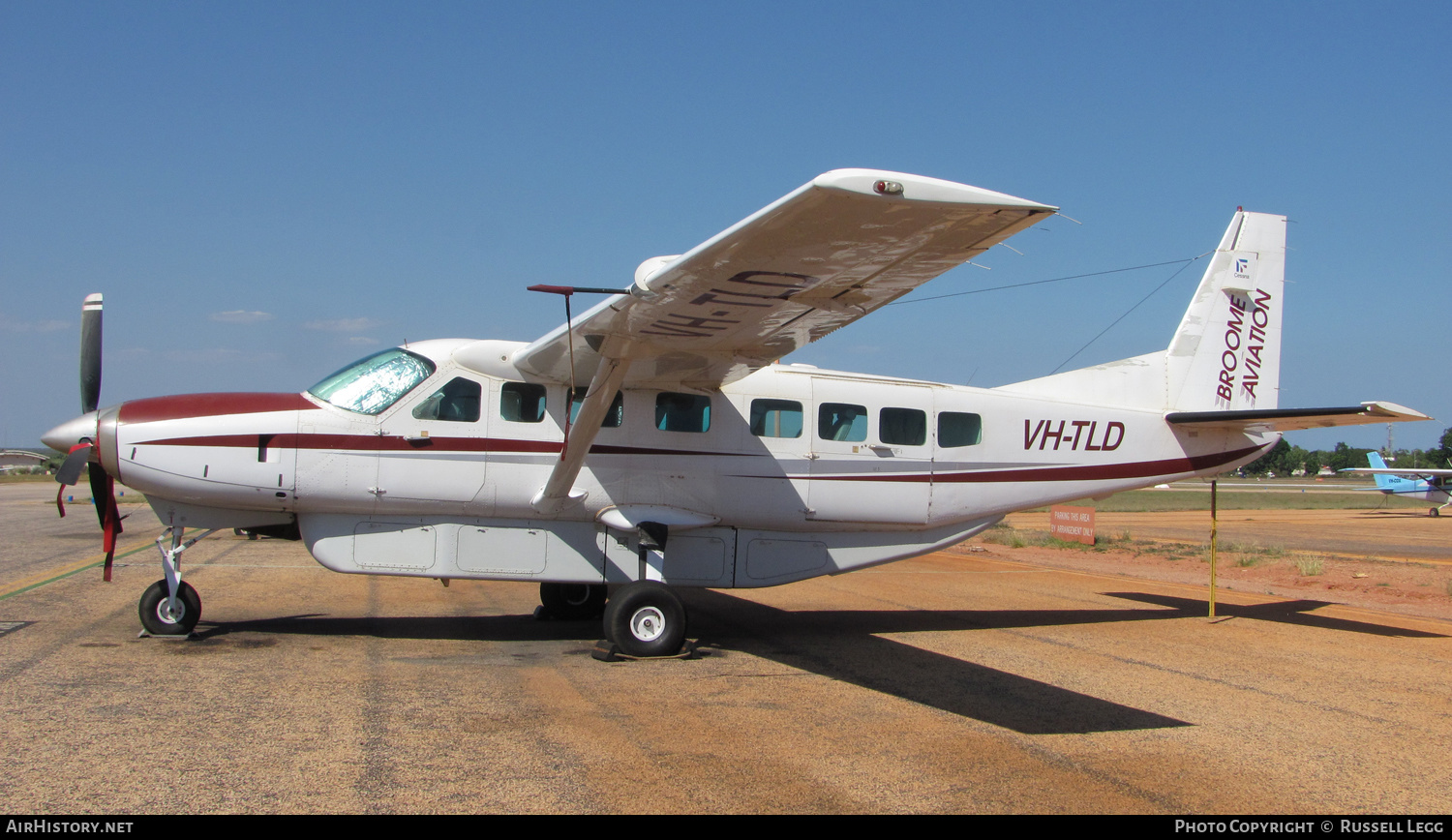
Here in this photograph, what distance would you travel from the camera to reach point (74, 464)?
7.97 metres

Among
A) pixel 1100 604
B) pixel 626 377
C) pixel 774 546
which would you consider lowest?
pixel 1100 604

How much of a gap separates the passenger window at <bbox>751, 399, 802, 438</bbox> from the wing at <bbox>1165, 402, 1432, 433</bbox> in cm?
478

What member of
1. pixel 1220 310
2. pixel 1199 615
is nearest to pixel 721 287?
pixel 1220 310

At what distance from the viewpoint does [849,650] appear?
9.34m

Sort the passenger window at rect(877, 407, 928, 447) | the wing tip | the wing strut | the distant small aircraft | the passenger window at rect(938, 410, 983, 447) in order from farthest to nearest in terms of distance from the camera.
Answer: the distant small aircraft < the passenger window at rect(938, 410, 983, 447) < the passenger window at rect(877, 407, 928, 447) < the wing strut < the wing tip

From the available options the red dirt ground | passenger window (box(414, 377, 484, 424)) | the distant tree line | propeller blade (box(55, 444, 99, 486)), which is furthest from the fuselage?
the distant tree line

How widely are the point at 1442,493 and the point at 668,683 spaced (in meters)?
48.4

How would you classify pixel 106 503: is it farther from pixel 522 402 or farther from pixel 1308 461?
pixel 1308 461

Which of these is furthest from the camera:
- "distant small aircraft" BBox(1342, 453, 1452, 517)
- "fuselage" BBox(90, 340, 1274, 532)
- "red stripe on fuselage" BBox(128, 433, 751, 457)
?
"distant small aircraft" BBox(1342, 453, 1452, 517)

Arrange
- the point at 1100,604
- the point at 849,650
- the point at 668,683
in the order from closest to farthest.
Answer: the point at 668,683 → the point at 849,650 → the point at 1100,604

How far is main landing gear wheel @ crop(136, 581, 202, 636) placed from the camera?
28.5 ft

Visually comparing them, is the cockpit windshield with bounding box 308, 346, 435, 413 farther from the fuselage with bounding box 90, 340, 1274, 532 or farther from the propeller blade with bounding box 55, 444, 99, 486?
the propeller blade with bounding box 55, 444, 99, 486
